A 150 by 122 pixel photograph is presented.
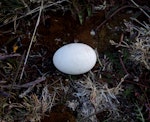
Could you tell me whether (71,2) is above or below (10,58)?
above

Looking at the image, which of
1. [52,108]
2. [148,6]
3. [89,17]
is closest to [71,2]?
[89,17]

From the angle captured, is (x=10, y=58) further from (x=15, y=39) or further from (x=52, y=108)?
(x=52, y=108)

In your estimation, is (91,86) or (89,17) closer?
(91,86)

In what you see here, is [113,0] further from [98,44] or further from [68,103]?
[68,103]

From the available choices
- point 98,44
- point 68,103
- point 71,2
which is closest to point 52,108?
point 68,103

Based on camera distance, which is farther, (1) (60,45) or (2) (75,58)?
(1) (60,45)

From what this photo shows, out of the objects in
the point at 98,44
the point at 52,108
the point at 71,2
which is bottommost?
the point at 52,108
